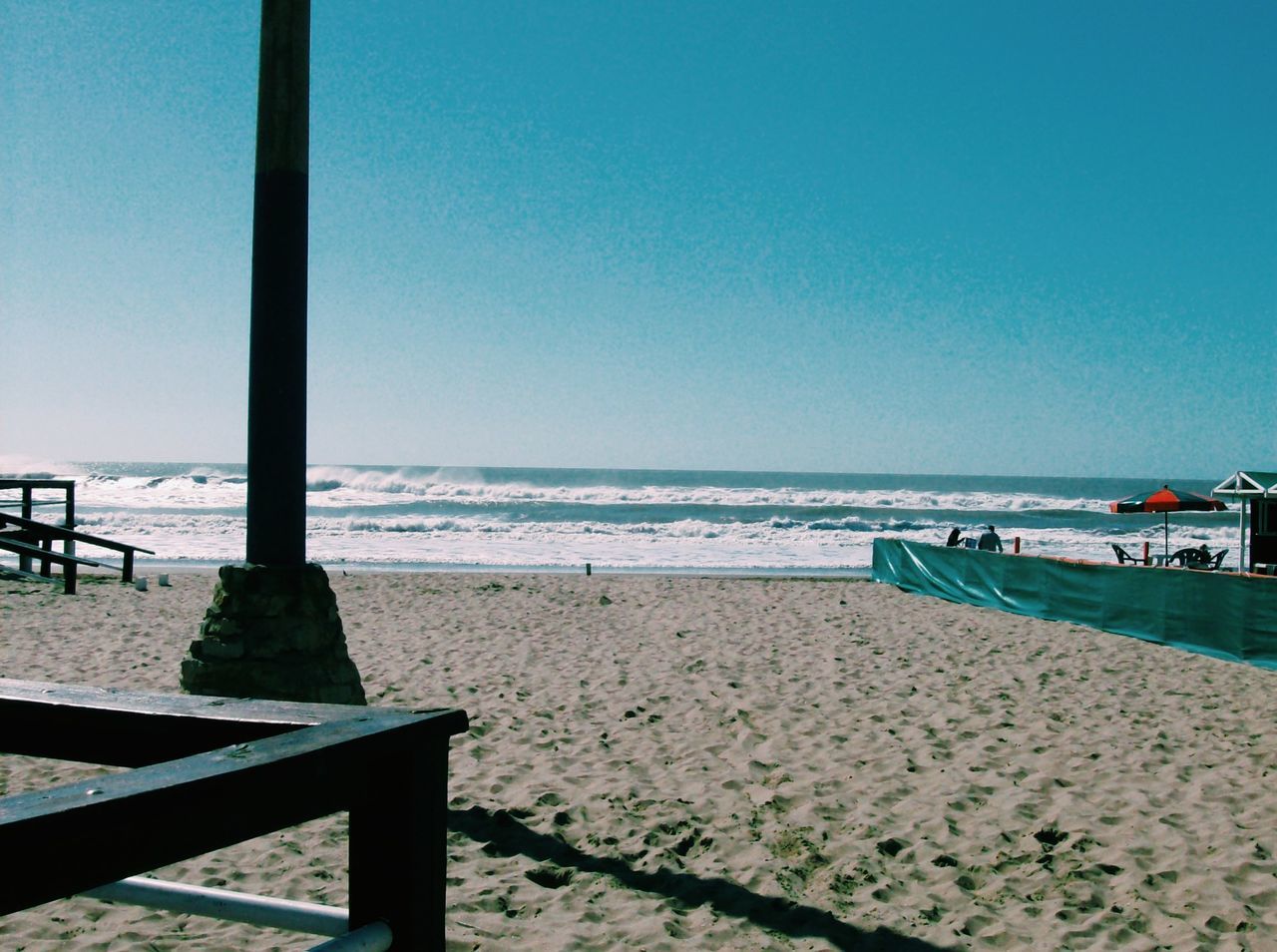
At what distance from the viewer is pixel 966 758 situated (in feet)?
20.5

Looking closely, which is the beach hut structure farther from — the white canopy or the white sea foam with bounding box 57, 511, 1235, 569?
the white sea foam with bounding box 57, 511, 1235, 569

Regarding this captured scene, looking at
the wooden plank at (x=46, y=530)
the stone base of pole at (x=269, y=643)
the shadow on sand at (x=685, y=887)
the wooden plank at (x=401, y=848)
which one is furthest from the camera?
the wooden plank at (x=46, y=530)

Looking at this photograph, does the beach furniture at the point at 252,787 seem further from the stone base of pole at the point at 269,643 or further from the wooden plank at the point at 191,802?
the stone base of pole at the point at 269,643

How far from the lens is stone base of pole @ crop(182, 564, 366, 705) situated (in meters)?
5.14

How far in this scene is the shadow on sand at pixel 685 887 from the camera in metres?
3.86

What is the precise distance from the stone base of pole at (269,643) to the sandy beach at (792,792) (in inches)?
29.4

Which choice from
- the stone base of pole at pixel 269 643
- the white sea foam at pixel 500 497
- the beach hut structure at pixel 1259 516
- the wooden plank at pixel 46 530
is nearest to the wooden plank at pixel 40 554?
the wooden plank at pixel 46 530

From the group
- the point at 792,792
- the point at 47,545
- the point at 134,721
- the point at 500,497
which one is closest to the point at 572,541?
the point at 47,545

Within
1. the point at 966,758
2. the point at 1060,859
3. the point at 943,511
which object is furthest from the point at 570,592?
the point at 943,511

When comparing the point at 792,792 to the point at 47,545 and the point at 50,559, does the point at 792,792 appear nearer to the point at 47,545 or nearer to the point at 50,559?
the point at 50,559

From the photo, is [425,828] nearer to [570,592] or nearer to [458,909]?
[458,909]

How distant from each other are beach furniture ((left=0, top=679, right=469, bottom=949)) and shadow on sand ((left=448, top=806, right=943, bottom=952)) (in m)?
2.78

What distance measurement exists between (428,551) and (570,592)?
14.1m

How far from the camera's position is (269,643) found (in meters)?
5.16
